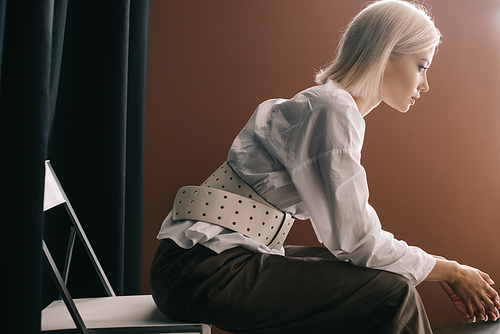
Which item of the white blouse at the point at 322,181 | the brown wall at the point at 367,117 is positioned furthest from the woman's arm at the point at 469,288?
the brown wall at the point at 367,117

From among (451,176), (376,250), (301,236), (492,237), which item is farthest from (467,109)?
(376,250)

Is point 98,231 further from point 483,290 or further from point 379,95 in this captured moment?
point 483,290

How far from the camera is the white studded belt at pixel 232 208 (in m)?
0.79

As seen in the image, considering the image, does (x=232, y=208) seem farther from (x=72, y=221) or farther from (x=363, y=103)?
(x=72, y=221)


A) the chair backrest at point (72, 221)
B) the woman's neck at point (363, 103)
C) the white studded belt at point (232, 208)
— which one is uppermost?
the woman's neck at point (363, 103)

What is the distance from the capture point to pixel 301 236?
180cm

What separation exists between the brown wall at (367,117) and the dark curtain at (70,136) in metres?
0.16

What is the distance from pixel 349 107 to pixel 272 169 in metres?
0.20

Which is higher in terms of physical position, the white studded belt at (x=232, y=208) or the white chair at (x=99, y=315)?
the white studded belt at (x=232, y=208)

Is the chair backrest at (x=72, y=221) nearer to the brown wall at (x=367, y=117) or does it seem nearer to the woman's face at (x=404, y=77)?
the brown wall at (x=367, y=117)

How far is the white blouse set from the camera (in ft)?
2.41

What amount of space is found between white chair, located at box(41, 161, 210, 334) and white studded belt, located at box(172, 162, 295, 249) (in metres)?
0.22

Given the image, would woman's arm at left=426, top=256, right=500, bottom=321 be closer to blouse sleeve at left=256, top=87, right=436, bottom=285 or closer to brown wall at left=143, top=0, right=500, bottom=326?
blouse sleeve at left=256, top=87, right=436, bottom=285

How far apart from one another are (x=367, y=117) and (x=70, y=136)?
1.35m
